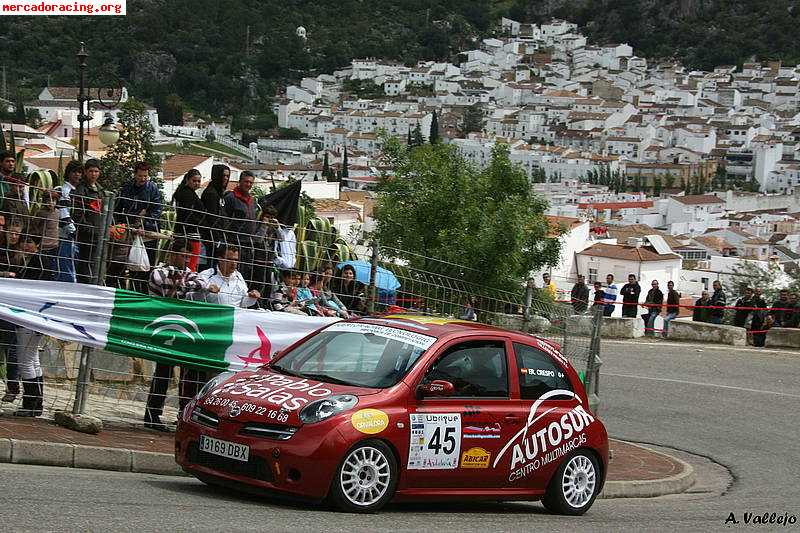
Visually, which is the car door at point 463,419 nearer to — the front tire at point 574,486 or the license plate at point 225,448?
the front tire at point 574,486

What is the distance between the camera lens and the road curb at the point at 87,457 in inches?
373

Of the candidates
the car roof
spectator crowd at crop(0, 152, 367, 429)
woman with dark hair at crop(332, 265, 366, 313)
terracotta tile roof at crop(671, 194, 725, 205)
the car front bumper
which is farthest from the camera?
terracotta tile roof at crop(671, 194, 725, 205)

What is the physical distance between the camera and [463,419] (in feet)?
30.9

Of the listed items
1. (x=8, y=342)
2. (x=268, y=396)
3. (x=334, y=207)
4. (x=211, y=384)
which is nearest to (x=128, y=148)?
(x=8, y=342)

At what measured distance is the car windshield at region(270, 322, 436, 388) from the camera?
9297 millimetres

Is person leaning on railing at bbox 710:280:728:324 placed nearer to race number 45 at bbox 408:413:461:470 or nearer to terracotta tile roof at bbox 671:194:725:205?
race number 45 at bbox 408:413:461:470

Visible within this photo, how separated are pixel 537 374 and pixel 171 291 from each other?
3440 millimetres

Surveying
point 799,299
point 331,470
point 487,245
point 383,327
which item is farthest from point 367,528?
point 487,245

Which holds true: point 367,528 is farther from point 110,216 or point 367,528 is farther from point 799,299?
point 799,299

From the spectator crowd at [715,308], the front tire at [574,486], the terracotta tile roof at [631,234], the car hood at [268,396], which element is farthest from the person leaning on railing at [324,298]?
the terracotta tile roof at [631,234]

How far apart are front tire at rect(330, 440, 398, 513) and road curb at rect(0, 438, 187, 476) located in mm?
1897

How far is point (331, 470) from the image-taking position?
28.0 feet

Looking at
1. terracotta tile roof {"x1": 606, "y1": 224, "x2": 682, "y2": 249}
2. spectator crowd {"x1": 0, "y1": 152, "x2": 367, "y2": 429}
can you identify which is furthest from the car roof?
terracotta tile roof {"x1": 606, "y1": 224, "x2": 682, "y2": 249}

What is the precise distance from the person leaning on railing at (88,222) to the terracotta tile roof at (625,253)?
→ 75144 mm
